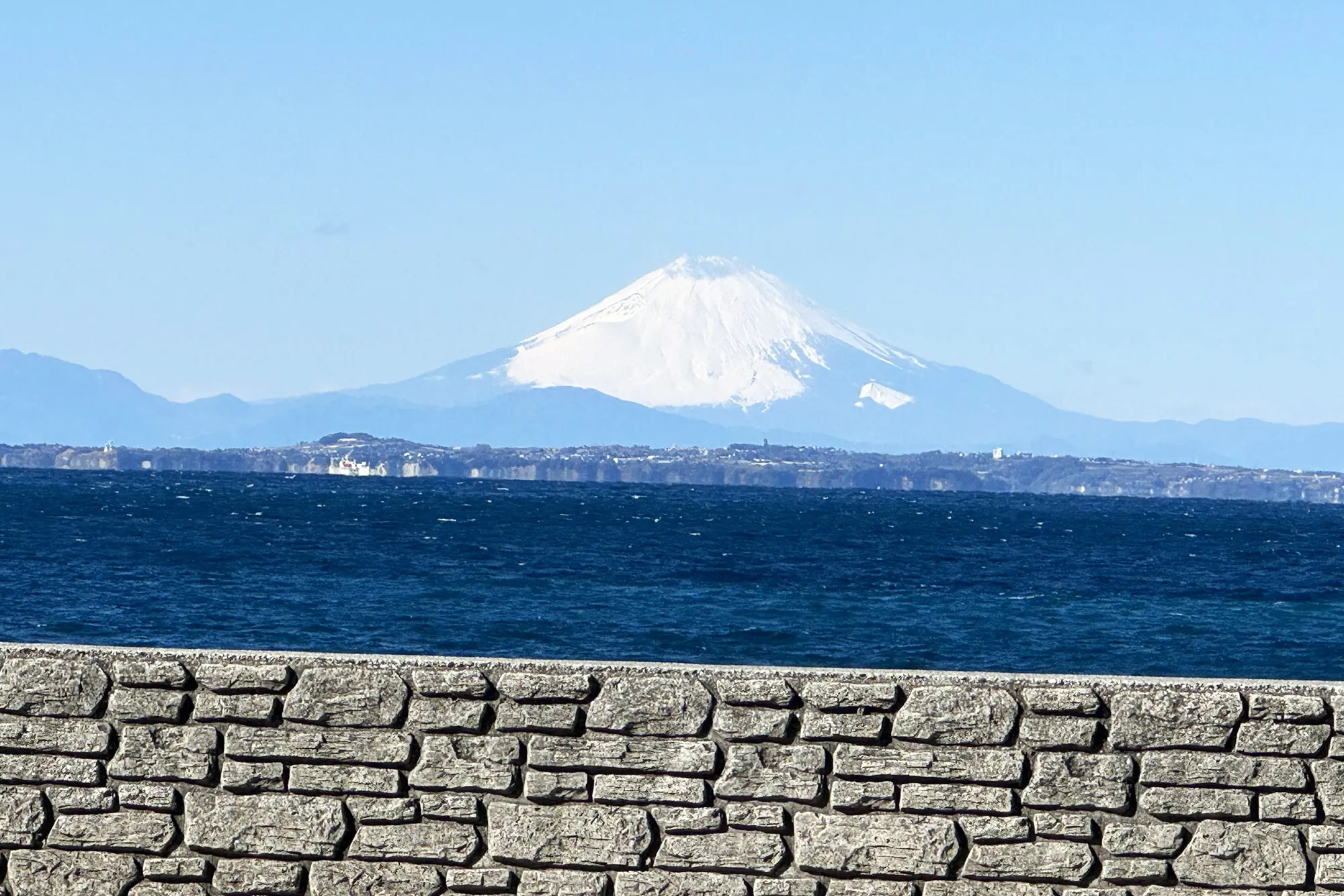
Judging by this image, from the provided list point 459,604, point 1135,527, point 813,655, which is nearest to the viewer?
point 813,655

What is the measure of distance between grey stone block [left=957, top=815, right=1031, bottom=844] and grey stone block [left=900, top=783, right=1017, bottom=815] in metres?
0.02

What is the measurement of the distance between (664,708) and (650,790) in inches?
11.7

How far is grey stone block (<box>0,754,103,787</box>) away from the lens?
6.67 metres

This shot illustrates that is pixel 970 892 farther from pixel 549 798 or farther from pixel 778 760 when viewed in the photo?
pixel 549 798

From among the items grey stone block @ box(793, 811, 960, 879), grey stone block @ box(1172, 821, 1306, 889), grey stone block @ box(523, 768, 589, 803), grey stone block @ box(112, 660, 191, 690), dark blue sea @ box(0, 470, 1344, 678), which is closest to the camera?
grey stone block @ box(1172, 821, 1306, 889)

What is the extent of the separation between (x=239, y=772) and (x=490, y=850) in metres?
0.97

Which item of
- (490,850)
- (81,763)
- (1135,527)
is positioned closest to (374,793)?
(490,850)

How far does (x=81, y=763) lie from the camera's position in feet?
21.9

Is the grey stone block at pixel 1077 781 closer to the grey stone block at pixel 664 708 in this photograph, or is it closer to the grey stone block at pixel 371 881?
the grey stone block at pixel 664 708

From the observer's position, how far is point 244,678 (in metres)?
6.67

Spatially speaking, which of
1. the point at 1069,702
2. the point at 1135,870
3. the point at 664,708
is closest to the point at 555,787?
the point at 664,708

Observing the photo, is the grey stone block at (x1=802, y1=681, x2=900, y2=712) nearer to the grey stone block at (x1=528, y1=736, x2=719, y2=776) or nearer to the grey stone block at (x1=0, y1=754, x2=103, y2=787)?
the grey stone block at (x1=528, y1=736, x2=719, y2=776)

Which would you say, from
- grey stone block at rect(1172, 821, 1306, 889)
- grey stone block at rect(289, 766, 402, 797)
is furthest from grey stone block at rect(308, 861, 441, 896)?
grey stone block at rect(1172, 821, 1306, 889)

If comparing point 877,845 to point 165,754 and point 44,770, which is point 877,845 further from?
point 44,770
